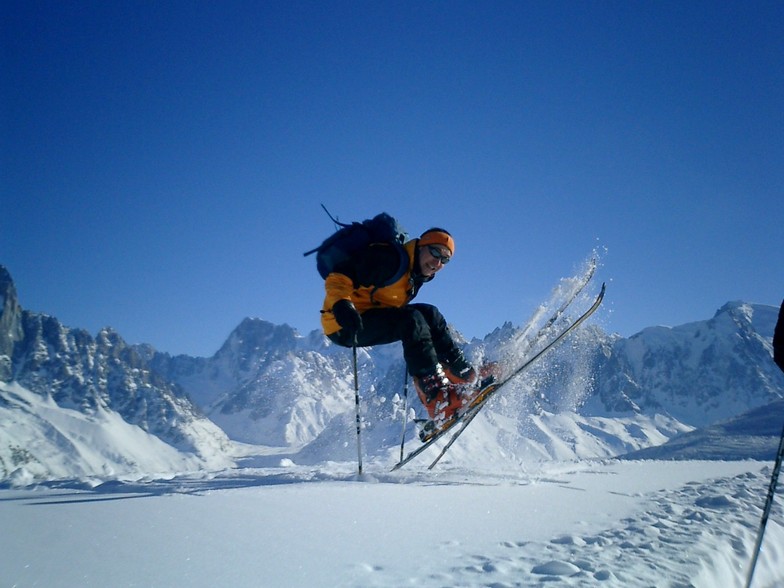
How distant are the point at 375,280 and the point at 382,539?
3.12 m

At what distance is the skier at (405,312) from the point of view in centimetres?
505

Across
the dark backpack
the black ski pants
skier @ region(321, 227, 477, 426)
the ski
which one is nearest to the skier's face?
skier @ region(321, 227, 477, 426)

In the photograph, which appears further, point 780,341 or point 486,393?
point 486,393

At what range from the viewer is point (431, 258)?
5.55 meters

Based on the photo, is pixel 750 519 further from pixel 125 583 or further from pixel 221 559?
pixel 125 583

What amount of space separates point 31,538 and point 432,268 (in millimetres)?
4210

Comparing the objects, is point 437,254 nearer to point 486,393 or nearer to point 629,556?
point 486,393

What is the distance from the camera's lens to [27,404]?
191125mm

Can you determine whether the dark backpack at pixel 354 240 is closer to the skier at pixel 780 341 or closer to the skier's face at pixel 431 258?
the skier's face at pixel 431 258

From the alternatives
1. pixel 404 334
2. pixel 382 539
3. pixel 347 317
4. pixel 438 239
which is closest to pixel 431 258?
pixel 438 239

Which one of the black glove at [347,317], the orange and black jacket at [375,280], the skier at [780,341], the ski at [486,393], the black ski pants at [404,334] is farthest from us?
the ski at [486,393]

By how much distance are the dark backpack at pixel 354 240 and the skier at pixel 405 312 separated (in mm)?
62

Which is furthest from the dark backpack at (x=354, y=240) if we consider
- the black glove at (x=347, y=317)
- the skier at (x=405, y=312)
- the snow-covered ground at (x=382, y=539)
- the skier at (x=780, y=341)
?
the skier at (x=780, y=341)

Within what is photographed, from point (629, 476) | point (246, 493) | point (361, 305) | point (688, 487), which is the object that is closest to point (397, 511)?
point (246, 493)
